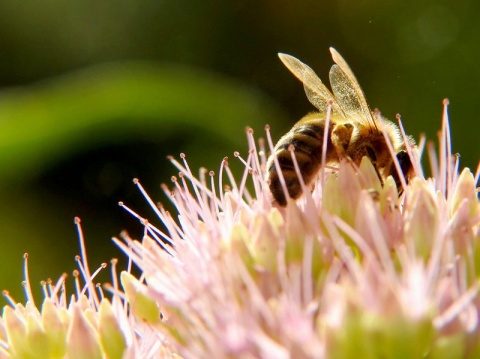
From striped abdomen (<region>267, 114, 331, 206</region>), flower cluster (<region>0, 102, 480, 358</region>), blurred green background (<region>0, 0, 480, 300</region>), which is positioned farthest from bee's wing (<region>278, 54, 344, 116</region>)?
blurred green background (<region>0, 0, 480, 300</region>)

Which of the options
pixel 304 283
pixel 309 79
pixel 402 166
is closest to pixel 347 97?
pixel 309 79

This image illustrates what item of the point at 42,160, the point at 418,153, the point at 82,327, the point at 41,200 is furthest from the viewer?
the point at 41,200

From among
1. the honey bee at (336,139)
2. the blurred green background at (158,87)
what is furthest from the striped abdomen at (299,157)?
the blurred green background at (158,87)

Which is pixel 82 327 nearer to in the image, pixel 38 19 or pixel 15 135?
pixel 15 135

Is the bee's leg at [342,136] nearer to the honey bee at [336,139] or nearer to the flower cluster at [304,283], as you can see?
the honey bee at [336,139]

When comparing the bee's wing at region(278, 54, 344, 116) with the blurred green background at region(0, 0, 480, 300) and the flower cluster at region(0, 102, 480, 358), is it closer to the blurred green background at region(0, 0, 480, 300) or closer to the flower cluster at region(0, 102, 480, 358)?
the flower cluster at region(0, 102, 480, 358)

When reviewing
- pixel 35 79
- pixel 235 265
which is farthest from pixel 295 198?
pixel 35 79
